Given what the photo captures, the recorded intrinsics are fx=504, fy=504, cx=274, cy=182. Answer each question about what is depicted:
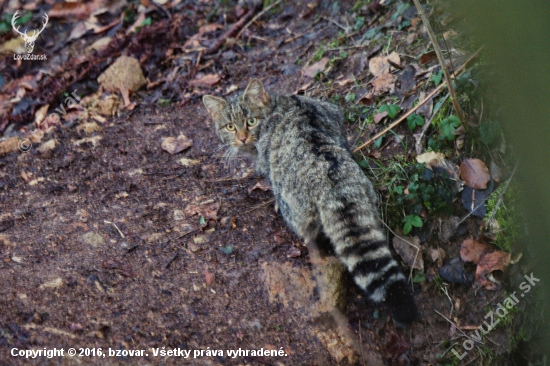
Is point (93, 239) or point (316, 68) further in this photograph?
point (316, 68)

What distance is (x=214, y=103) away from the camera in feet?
16.9

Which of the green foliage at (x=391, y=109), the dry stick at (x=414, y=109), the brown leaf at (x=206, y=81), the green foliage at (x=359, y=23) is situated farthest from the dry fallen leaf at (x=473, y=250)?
the brown leaf at (x=206, y=81)

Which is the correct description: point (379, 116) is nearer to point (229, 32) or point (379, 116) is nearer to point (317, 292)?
point (317, 292)

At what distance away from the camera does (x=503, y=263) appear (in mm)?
3906

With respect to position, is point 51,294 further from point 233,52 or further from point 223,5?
point 223,5

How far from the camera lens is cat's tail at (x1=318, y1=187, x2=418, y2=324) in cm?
356

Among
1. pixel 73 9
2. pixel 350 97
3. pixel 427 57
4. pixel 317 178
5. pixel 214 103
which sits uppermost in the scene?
pixel 427 57

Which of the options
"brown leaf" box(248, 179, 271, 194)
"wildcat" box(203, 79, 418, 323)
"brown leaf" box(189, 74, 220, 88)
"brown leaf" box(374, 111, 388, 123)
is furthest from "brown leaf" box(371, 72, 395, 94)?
"brown leaf" box(189, 74, 220, 88)

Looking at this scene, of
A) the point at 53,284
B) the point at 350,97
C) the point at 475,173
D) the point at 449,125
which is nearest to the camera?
the point at 53,284

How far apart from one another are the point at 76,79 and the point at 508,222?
5471 mm

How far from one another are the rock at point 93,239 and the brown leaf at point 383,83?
10.2ft

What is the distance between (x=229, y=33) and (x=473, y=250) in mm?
4760

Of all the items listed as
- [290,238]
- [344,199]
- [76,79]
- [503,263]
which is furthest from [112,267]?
[76,79]

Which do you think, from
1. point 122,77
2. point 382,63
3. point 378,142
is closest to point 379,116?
point 378,142
